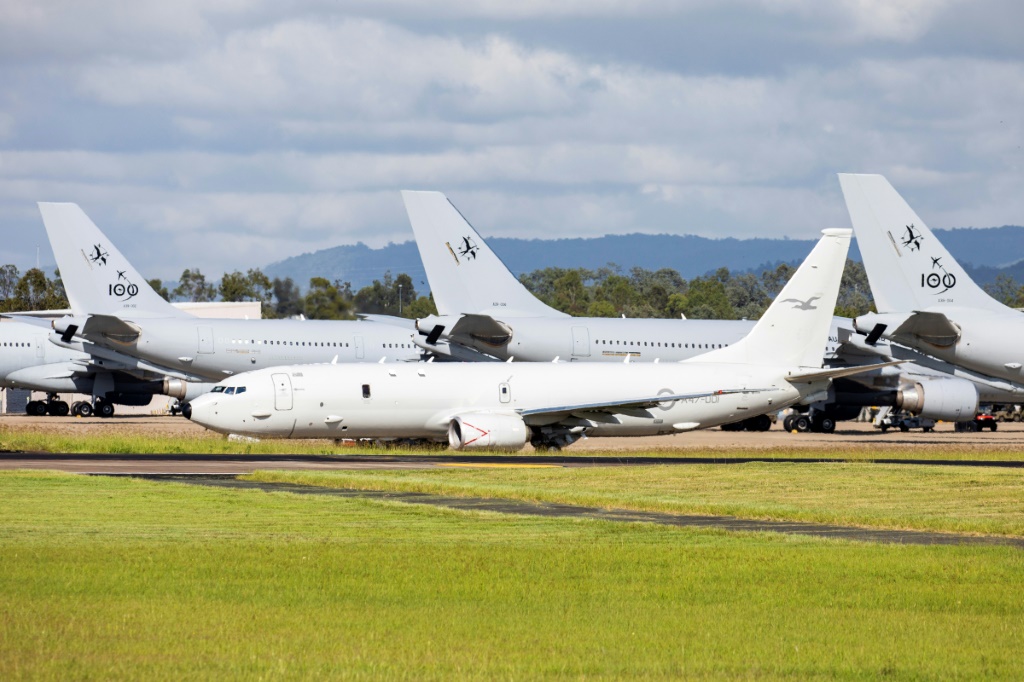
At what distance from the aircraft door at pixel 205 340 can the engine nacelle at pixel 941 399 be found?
36187 mm

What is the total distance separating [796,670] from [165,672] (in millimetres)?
5530

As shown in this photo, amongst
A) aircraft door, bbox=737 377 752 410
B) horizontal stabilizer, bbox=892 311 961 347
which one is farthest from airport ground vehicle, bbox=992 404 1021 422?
aircraft door, bbox=737 377 752 410

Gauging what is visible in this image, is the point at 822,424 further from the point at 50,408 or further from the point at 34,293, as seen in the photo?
the point at 34,293

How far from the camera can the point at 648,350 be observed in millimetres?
69250

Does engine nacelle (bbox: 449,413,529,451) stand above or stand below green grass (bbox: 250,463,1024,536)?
above

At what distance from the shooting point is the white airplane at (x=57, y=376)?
88.9 metres

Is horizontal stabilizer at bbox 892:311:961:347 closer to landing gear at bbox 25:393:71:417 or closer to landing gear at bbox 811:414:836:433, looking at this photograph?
landing gear at bbox 811:414:836:433

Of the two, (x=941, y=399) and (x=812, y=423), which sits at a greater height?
(x=941, y=399)

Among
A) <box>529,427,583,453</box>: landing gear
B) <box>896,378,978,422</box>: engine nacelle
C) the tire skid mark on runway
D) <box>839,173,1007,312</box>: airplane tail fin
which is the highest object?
<box>839,173,1007,312</box>: airplane tail fin

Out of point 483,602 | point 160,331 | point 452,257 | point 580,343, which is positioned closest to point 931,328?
point 580,343

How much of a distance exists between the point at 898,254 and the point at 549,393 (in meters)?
14.8

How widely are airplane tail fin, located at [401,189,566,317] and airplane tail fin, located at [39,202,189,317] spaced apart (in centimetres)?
1759

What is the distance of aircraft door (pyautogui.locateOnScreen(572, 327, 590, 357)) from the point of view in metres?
68.2

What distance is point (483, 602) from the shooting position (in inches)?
A: 613
